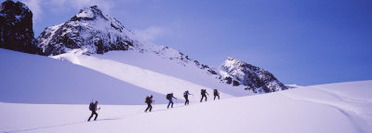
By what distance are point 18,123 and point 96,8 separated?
63.1 meters

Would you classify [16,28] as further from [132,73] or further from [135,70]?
[135,70]

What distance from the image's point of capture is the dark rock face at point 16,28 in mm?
28016

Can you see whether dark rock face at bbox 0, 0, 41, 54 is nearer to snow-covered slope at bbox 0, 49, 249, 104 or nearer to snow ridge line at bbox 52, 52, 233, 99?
snow-covered slope at bbox 0, 49, 249, 104

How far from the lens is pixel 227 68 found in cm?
11694

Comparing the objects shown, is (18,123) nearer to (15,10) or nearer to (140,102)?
(140,102)

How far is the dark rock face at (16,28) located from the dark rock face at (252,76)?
89370 mm

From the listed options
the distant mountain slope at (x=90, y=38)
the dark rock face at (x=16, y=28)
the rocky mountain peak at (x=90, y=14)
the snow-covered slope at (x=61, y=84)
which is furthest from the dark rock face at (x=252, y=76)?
the dark rock face at (x=16, y=28)

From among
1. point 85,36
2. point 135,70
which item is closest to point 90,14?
point 85,36

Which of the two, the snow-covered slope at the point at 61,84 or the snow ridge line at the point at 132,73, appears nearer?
the snow-covered slope at the point at 61,84

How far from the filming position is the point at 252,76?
111250 millimetres

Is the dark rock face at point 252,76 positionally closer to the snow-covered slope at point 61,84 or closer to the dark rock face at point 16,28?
the snow-covered slope at point 61,84

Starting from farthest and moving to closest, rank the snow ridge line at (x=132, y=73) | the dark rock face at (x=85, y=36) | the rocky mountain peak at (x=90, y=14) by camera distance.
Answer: the rocky mountain peak at (x=90, y=14) < the dark rock face at (x=85, y=36) < the snow ridge line at (x=132, y=73)

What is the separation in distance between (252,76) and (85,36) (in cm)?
9419

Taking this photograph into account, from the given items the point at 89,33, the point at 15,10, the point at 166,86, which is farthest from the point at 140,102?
the point at 89,33
